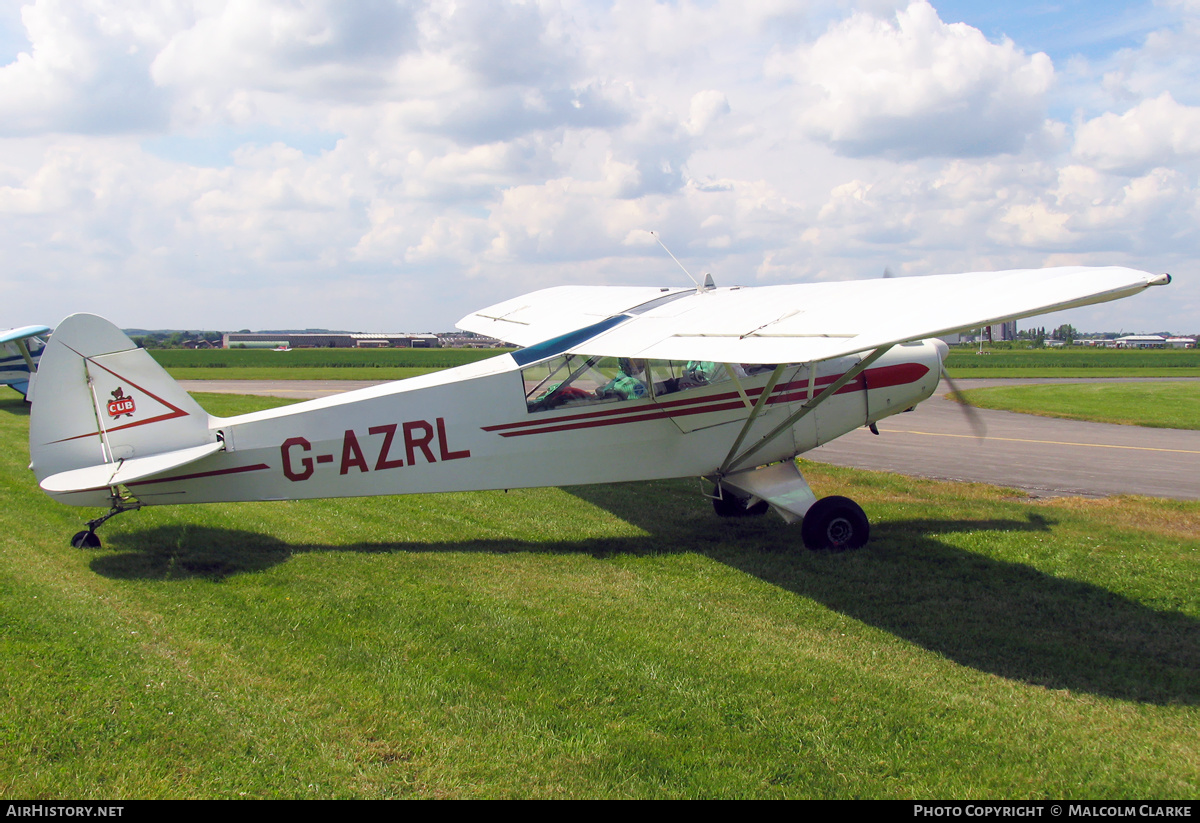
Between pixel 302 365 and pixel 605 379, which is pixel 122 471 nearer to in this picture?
pixel 605 379

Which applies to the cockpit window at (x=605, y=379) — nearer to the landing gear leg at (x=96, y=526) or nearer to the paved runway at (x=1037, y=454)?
the landing gear leg at (x=96, y=526)

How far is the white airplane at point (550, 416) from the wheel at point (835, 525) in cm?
1

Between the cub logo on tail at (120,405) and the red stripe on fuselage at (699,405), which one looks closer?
the cub logo on tail at (120,405)

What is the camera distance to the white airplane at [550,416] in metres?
6.42

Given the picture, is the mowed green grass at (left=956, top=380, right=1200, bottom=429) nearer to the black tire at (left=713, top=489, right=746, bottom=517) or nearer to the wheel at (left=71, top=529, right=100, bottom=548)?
the black tire at (left=713, top=489, right=746, bottom=517)

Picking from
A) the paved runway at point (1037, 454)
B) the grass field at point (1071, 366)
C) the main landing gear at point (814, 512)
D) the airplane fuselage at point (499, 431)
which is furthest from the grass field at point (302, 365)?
the main landing gear at point (814, 512)

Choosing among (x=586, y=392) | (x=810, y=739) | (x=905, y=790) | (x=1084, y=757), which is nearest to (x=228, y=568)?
(x=586, y=392)

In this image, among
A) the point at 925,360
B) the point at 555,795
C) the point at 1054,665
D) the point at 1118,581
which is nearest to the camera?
the point at 555,795

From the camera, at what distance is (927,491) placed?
10.2 meters

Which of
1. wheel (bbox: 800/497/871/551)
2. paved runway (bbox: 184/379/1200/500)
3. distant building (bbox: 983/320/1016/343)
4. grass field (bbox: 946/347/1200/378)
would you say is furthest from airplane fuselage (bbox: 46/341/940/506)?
grass field (bbox: 946/347/1200/378)

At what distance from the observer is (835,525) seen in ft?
23.9

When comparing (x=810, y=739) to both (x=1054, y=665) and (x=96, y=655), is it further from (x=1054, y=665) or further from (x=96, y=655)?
(x=96, y=655)

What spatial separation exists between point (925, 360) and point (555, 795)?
630 centimetres

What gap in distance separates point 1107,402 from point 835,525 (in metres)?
22.2
